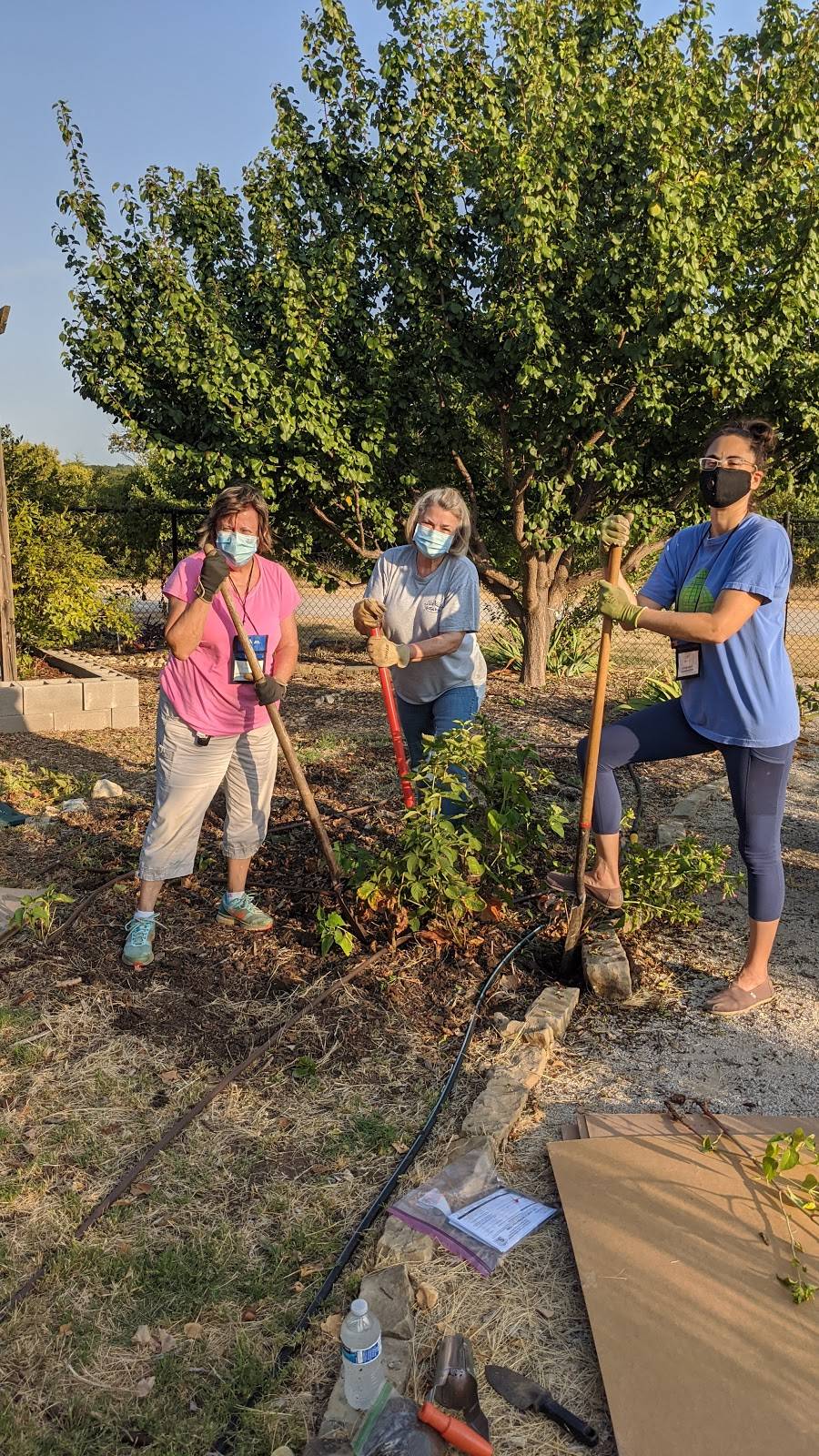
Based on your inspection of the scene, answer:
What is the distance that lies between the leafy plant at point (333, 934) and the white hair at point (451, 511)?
5.08 feet

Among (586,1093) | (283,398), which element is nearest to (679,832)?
(586,1093)

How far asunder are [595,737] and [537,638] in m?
6.38

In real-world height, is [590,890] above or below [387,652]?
below

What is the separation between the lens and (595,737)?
349 cm

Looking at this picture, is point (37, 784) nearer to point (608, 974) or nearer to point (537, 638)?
point (608, 974)

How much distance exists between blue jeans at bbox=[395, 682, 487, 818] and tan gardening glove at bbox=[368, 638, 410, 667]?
0.35 meters

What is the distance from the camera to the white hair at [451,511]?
4090mm

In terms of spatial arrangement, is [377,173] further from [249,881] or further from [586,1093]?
[586,1093]

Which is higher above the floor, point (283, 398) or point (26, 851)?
point (283, 398)

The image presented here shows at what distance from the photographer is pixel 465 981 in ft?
12.5

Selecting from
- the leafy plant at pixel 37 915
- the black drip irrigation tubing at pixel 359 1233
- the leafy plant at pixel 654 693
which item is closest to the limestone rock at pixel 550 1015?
the black drip irrigation tubing at pixel 359 1233

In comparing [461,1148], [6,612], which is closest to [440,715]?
[461,1148]

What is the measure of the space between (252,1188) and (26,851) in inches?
118

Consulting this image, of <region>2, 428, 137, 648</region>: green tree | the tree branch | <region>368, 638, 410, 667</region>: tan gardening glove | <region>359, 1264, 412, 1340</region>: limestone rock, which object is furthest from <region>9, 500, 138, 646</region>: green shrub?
<region>359, 1264, 412, 1340</region>: limestone rock
